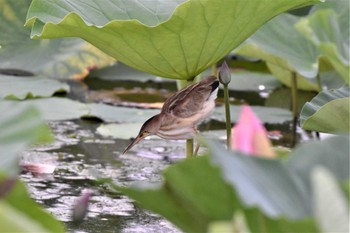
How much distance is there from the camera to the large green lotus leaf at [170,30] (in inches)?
66.6

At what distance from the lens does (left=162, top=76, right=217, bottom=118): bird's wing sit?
5.58 ft

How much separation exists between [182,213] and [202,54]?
983mm

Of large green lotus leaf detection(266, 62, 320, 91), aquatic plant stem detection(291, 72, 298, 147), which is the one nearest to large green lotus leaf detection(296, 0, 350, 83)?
aquatic plant stem detection(291, 72, 298, 147)

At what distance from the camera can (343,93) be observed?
1.77 metres

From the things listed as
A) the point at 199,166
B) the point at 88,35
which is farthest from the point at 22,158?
the point at 199,166

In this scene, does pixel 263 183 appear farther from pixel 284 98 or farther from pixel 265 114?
pixel 284 98

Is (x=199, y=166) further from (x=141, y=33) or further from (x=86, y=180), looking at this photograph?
(x=86, y=180)

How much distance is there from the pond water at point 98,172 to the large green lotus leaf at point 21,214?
631mm

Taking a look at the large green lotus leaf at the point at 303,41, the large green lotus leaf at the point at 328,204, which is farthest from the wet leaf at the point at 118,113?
the large green lotus leaf at the point at 328,204

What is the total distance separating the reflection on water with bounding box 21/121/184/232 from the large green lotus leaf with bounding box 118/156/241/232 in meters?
0.61

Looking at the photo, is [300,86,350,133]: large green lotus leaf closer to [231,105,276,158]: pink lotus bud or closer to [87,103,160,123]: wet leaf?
[231,105,276,158]: pink lotus bud

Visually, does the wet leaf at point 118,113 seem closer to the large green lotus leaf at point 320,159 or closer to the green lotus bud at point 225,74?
the green lotus bud at point 225,74

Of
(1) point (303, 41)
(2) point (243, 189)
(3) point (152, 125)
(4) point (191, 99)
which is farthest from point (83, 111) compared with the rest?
(2) point (243, 189)

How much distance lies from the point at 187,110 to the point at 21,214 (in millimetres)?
931
